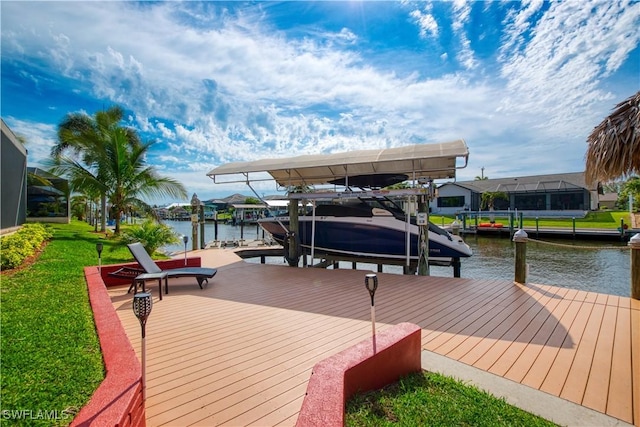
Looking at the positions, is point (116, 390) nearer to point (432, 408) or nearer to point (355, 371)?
point (355, 371)

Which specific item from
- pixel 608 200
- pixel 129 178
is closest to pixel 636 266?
pixel 129 178

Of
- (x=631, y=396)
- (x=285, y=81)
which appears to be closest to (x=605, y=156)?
(x=631, y=396)

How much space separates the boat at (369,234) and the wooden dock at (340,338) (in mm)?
2524

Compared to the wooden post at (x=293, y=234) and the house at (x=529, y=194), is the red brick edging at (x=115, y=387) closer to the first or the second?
the wooden post at (x=293, y=234)

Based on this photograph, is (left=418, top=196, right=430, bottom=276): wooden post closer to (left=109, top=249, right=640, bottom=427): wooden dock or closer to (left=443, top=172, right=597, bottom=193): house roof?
(left=109, top=249, right=640, bottom=427): wooden dock

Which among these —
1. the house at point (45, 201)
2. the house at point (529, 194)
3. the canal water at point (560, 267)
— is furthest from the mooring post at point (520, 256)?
the house at point (529, 194)

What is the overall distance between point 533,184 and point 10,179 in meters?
42.7

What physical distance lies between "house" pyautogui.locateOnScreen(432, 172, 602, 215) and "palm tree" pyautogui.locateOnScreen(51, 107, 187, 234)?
30445 millimetres

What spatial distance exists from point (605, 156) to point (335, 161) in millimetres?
5104

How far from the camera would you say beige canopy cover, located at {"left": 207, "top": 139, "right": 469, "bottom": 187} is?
6734 millimetres

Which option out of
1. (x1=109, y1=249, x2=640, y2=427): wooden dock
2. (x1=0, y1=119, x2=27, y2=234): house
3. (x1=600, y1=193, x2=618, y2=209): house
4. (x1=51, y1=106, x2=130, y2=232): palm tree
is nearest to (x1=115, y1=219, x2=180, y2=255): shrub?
(x1=109, y1=249, x2=640, y2=427): wooden dock

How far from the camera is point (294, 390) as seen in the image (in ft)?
8.34

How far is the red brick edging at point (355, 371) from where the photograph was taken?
1667mm

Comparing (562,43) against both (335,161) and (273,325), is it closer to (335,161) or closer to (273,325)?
(335,161)
